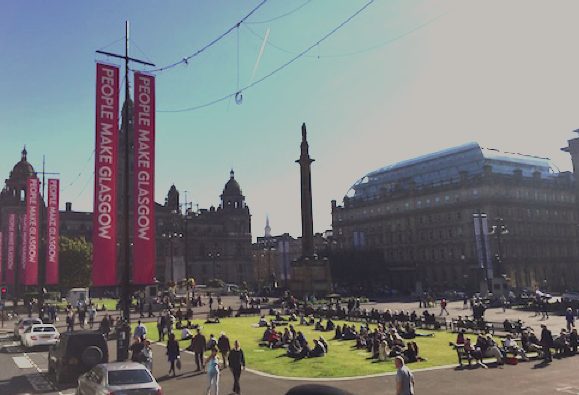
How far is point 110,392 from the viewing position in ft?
42.1

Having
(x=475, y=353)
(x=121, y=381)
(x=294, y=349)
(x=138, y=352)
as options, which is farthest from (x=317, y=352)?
(x=121, y=381)

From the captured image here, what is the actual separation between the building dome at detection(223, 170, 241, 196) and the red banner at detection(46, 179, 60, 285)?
93.2 m

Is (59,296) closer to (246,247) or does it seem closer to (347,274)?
(347,274)

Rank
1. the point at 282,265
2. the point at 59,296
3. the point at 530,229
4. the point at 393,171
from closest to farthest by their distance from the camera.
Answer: the point at 282,265 < the point at 59,296 < the point at 530,229 < the point at 393,171

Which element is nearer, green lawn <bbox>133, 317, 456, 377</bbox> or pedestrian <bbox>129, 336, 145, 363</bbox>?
pedestrian <bbox>129, 336, 145, 363</bbox>

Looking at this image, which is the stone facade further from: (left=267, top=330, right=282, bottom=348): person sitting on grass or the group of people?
(left=267, top=330, right=282, bottom=348): person sitting on grass

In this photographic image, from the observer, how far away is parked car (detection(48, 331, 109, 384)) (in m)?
18.6

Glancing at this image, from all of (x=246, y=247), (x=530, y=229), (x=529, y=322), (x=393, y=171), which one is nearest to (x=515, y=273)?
(x=530, y=229)

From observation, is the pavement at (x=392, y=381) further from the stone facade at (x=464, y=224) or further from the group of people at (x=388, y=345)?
the stone facade at (x=464, y=224)

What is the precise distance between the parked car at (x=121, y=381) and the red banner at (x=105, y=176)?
7.84 m

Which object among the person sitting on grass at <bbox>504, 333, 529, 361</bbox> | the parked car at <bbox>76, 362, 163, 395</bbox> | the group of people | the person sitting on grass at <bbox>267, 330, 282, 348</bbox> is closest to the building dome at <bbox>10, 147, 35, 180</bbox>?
the person sitting on grass at <bbox>267, 330, 282, 348</bbox>

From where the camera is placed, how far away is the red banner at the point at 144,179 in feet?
72.4

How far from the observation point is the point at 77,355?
1881 centimetres

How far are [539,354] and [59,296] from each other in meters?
71.2
